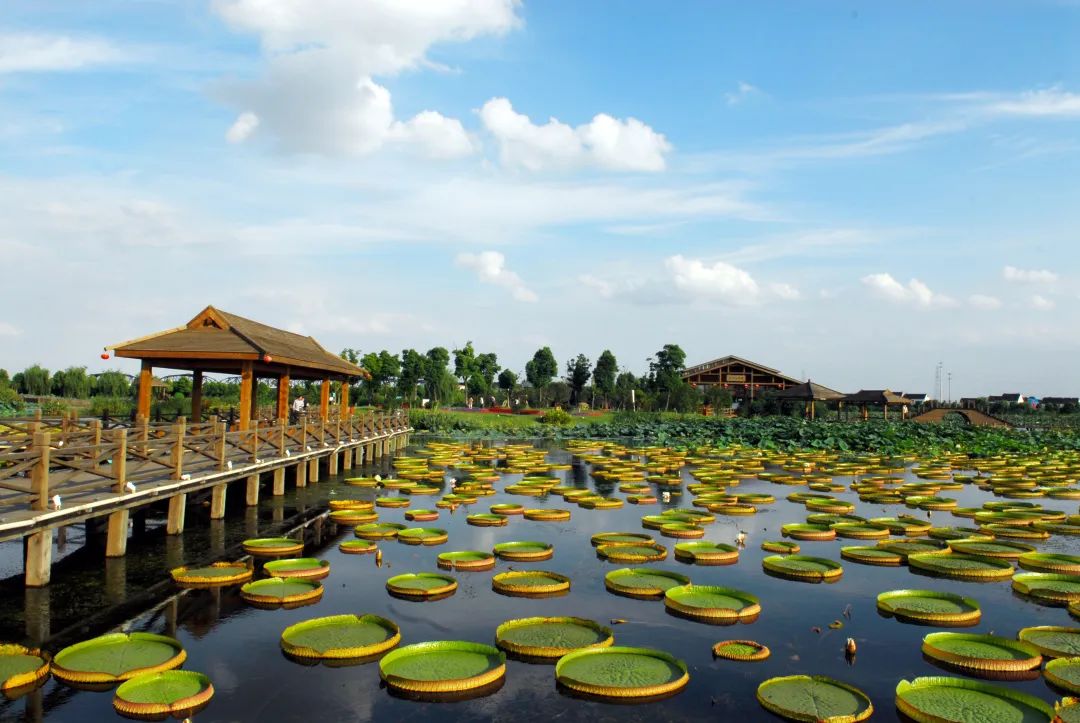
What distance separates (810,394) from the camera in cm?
4953

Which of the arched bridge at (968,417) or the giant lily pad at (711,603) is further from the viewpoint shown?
the arched bridge at (968,417)

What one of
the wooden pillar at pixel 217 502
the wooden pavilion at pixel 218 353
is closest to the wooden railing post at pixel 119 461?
the wooden pillar at pixel 217 502

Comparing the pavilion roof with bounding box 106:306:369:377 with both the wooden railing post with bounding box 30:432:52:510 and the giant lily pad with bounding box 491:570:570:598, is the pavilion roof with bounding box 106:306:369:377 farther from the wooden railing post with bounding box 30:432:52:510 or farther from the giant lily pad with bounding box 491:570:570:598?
the giant lily pad with bounding box 491:570:570:598

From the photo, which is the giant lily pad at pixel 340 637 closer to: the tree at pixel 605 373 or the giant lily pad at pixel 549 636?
the giant lily pad at pixel 549 636

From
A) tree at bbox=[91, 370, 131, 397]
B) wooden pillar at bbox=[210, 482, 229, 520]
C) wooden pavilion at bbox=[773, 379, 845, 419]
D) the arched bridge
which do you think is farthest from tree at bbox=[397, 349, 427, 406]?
wooden pillar at bbox=[210, 482, 229, 520]

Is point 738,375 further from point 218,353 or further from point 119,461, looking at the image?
point 119,461

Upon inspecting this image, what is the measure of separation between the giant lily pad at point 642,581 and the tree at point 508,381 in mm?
65222

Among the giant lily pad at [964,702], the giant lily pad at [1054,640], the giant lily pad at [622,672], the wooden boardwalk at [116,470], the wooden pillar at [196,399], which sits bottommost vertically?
the giant lily pad at [622,672]

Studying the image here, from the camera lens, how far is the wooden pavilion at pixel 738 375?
2164 inches

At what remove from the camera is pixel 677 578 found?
10414mm

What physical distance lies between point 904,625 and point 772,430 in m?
31.0

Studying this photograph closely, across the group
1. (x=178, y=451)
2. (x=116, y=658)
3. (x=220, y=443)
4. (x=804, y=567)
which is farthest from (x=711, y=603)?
(x=220, y=443)

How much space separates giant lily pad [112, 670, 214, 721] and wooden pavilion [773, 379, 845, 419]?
47.3 metres

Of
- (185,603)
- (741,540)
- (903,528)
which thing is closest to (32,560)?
(185,603)
